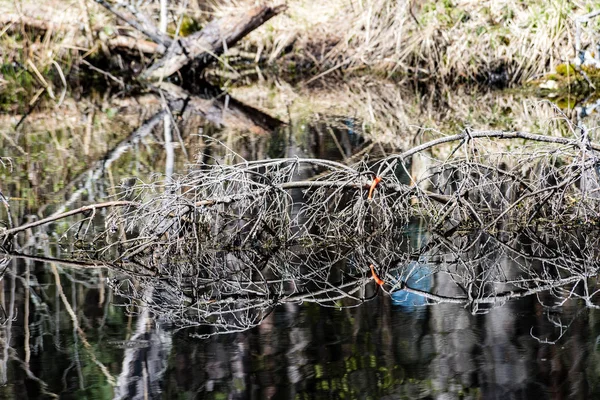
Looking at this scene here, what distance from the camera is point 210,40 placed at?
51.8 ft

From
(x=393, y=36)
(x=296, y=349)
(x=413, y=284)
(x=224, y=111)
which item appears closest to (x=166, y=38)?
(x=224, y=111)

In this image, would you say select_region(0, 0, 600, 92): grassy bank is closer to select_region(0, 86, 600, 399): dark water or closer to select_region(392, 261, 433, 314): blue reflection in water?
select_region(392, 261, 433, 314): blue reflection in water

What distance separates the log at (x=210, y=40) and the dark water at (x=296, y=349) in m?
10.6

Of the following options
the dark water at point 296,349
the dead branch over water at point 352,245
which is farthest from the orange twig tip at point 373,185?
the dark water at point 296,349

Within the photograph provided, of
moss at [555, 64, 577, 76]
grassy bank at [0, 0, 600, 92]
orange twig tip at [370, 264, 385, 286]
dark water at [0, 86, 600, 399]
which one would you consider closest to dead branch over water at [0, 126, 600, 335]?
orange twig tip at [370, 264, 385, 286]

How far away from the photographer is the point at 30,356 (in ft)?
12.5

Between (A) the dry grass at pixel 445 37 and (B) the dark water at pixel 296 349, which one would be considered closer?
(B) the dark water at pixel 296 349

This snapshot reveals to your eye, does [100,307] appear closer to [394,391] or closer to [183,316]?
[183,316]

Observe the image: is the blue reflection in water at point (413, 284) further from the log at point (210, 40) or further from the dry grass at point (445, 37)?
the log at point (210, 40)

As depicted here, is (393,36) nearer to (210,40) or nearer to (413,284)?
(210,40)

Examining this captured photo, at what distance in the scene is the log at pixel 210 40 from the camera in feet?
51.3

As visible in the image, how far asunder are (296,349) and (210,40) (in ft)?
40.9

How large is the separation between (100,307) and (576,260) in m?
2.60

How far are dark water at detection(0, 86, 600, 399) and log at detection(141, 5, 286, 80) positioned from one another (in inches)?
416
